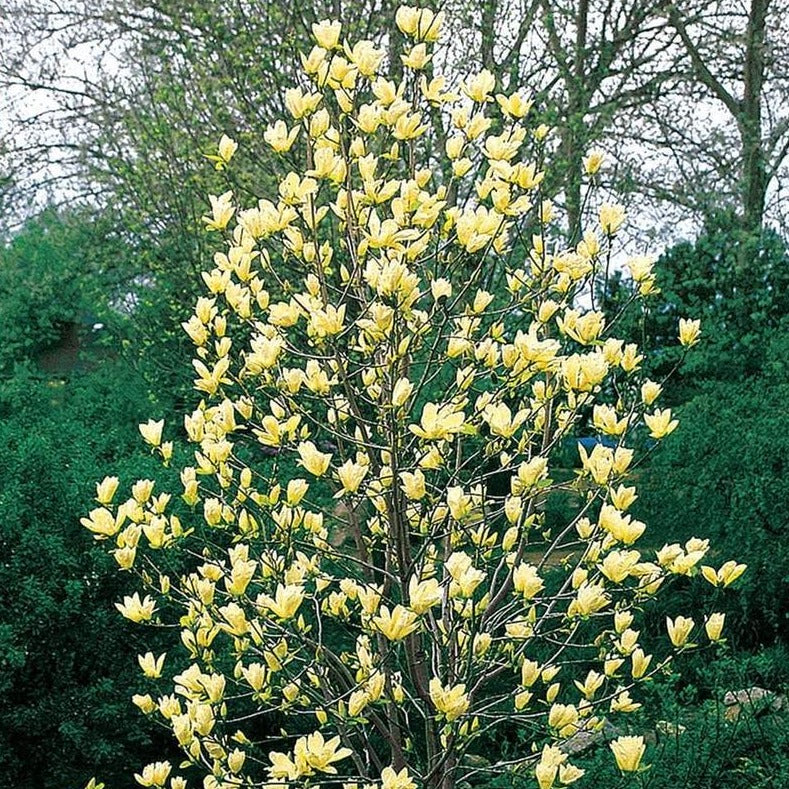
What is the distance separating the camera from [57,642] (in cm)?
379

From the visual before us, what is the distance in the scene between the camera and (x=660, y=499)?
227 inches

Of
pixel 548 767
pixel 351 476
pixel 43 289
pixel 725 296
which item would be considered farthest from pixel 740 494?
pixel 43 289

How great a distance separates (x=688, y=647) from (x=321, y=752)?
811 millimetres

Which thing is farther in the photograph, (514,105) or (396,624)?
(514,105)

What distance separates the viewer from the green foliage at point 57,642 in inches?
→ 144

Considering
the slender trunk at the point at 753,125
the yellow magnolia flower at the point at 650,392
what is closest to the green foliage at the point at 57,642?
the yellow magnolia flower at the point at 650,392

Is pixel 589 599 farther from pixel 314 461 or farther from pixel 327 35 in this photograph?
pixel 327 35

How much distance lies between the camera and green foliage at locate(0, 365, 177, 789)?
3646 mm

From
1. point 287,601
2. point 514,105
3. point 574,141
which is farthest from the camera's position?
point 574,141

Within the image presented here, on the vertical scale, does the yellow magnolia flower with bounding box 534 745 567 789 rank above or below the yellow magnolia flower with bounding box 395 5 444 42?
below

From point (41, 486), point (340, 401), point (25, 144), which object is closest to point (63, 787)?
point (41, 486)

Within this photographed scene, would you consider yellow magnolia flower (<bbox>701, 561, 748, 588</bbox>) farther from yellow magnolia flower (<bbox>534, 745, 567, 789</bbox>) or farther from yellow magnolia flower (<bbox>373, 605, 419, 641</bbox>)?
yellow magnolia flower (<bbox>373, 605, 419, 641</bbox>)

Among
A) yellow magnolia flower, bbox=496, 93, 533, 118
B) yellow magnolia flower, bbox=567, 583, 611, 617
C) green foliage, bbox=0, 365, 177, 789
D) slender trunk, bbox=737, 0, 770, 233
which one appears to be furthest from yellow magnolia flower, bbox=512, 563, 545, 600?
slender trunk, bbox=737, 0, 770, 233

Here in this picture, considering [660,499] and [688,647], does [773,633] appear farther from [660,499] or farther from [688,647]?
[688,647]
